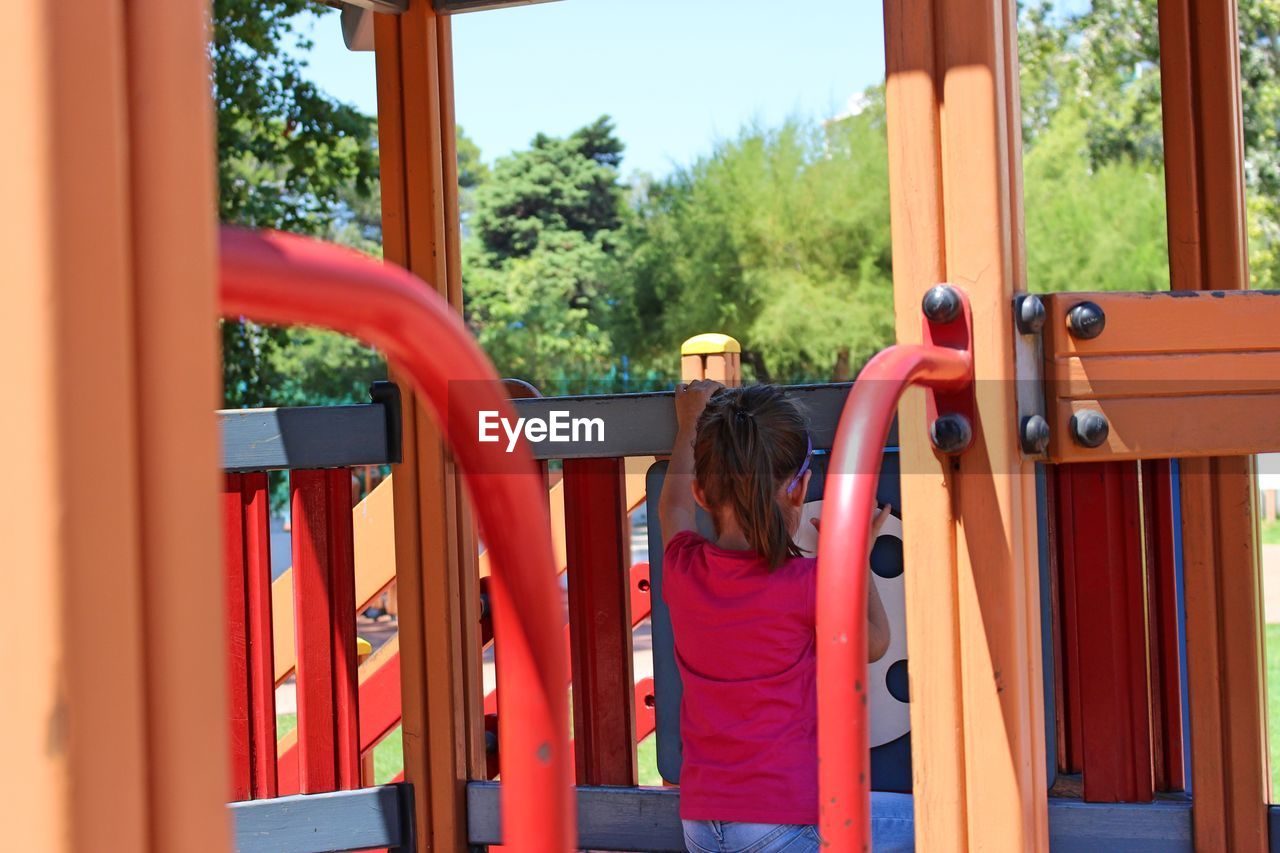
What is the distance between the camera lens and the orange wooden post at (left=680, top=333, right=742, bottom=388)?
11.2 feet

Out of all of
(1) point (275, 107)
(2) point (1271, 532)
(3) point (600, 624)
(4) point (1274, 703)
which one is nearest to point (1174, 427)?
(3) point (600, 624)

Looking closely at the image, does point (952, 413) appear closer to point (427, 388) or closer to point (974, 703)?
point (974, 703)

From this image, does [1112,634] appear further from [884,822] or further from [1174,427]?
[1174,427]

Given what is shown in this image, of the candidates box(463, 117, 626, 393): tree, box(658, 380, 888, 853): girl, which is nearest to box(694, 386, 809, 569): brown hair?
box(658, 380, 888, 853): girl

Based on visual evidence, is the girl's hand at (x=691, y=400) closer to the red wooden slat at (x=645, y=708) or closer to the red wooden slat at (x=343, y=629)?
the red wooden slat at (x=343, y=629)

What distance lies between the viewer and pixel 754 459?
213cm

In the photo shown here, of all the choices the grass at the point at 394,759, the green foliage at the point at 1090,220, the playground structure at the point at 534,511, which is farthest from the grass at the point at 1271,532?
the playground structure at the point at 534,511

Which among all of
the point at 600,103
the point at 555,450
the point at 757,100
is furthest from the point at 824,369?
the point at 555,450

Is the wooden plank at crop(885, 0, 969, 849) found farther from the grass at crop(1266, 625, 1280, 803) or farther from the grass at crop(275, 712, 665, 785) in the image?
the grass at crop(275, 712, 665, 785)

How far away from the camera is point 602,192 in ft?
97.9

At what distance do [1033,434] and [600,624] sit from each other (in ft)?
4.25

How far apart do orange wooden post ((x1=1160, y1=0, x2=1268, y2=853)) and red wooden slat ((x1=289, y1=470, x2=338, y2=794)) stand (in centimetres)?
179

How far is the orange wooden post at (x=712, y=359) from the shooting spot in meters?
3.42

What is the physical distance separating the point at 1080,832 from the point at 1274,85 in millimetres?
17645
